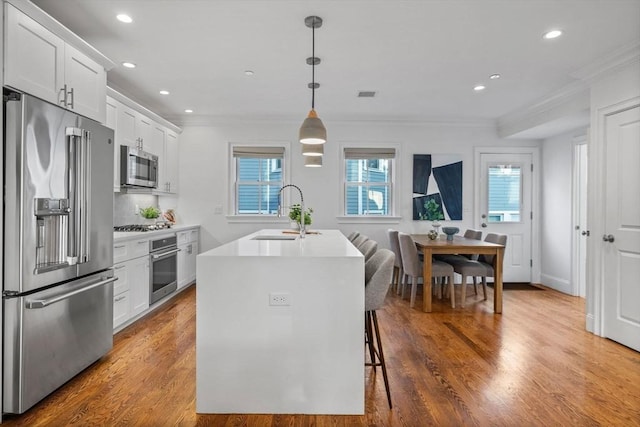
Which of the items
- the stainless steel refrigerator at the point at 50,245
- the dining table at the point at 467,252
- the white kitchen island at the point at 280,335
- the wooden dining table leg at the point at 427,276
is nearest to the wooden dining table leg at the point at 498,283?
the dining table at the point at 467,252

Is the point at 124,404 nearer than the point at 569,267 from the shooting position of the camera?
Yes

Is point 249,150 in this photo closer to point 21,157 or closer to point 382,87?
point 382,87

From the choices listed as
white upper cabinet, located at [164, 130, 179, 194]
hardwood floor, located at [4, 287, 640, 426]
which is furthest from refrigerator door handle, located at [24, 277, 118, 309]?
white upper cabinet, located at [164, 130, 179, 194]

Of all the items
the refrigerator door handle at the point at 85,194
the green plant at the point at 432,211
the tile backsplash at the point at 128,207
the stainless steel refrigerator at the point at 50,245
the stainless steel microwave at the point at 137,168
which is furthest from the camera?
the green plant at the point at 432,211

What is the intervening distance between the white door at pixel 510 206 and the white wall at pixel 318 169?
0.25 meters

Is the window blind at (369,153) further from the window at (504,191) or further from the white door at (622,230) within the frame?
the white door at (622,230)

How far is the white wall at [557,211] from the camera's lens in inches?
206

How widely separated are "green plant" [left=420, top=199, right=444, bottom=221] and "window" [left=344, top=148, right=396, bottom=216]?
546mm

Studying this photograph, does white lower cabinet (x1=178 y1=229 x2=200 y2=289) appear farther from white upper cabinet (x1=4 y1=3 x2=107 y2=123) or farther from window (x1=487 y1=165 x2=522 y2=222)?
window (x1=487 y1=165 x2=522 y2=222)

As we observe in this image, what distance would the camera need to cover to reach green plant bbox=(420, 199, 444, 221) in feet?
18.1

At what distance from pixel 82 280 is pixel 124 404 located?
898 millimetres

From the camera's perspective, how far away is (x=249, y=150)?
5.71 m

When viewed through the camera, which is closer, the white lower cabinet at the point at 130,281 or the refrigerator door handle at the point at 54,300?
the refrigerator door handle at the point at 54,300

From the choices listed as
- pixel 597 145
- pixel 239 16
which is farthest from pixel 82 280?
pixel 597 145
